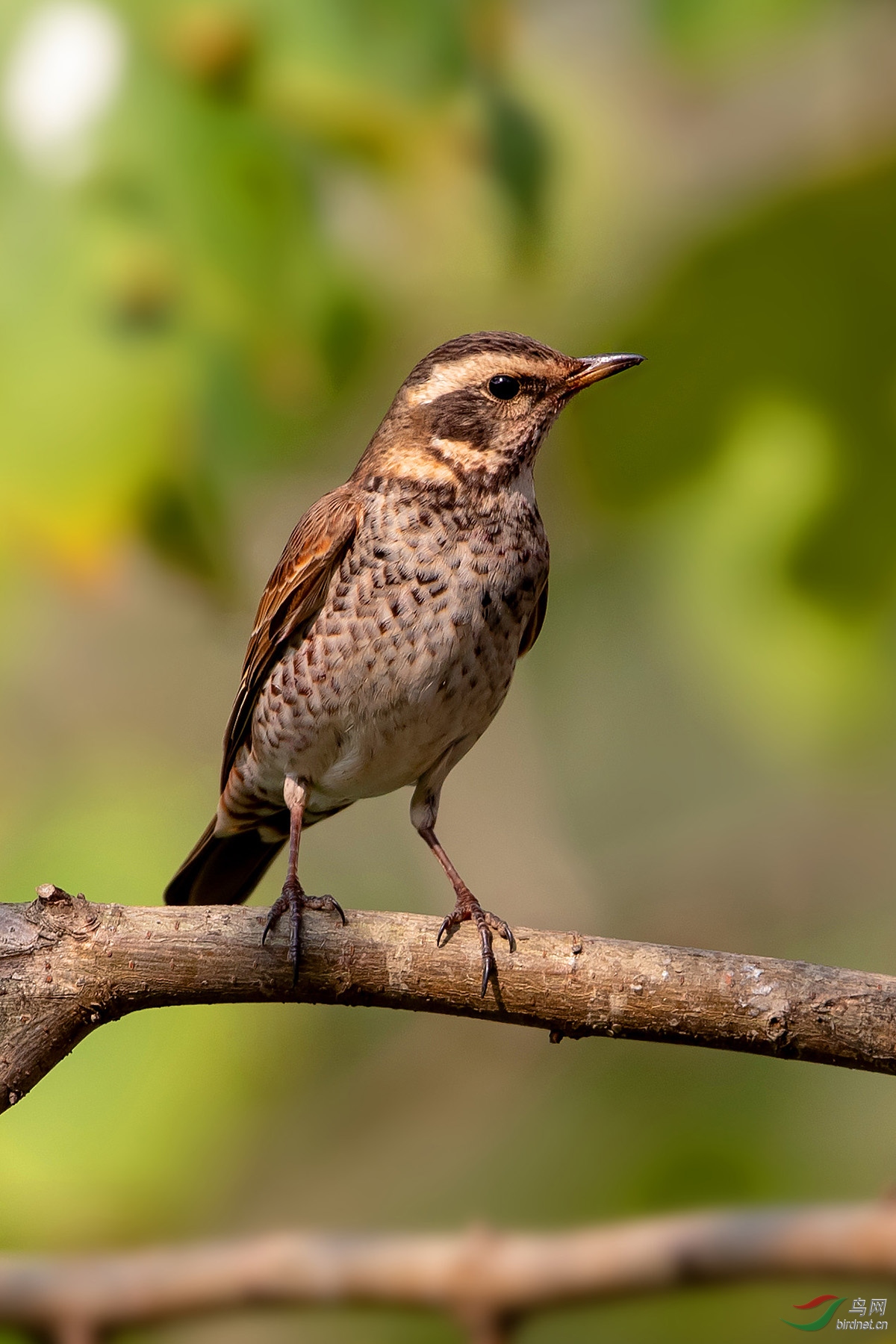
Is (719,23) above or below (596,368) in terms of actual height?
below

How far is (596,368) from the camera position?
10.5ft

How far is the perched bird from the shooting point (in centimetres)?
353

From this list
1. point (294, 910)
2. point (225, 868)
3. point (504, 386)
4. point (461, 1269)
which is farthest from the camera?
point (225, 868)

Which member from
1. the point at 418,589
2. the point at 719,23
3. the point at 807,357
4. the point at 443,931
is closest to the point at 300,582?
the point at 418,589

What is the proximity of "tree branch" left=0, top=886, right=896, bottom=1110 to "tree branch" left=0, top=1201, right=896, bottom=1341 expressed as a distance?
2.97 ft

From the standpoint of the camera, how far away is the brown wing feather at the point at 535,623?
375 cm

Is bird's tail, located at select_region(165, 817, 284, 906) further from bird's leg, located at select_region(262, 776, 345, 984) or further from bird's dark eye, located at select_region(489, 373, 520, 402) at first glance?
bird's dark eye, located at select_region(489, 373, 520, 402)

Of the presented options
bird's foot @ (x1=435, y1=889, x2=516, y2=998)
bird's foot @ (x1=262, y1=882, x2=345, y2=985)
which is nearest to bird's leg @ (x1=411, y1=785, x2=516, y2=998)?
bird's foot @ (x1=435, y1=889, x2=516, y2=998)

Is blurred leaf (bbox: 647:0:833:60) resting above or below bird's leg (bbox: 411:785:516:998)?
above

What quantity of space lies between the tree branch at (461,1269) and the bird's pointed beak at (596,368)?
176cm

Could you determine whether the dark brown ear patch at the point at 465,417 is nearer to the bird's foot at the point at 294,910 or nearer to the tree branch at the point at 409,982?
the bird's foot at the point at 294,910

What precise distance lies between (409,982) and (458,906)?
556 mm

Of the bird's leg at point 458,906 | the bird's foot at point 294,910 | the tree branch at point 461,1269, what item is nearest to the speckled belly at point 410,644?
the bird's leg at point 458,906

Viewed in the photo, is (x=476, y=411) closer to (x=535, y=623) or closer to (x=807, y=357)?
(x=535, y=623)
